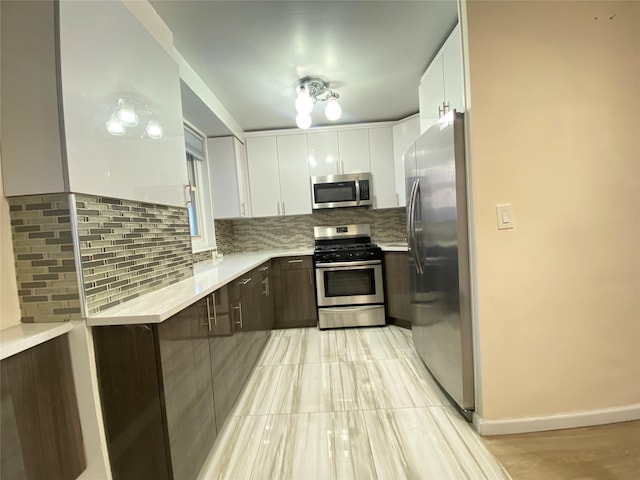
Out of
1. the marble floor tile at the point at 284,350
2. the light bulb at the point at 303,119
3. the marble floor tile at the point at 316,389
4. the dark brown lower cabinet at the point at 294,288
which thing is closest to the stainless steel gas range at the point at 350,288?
the dark brown lower cabinet at the point at 294,288

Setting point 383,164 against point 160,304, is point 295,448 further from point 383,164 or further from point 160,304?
point 383,164

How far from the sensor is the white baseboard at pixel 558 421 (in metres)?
1.55

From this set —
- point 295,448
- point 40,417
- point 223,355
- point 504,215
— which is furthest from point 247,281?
point 504,215

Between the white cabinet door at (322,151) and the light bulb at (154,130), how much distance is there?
7.50ft

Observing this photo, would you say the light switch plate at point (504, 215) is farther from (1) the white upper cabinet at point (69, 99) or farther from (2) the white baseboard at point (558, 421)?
(1) the white upper cabinet at point (69, 99)

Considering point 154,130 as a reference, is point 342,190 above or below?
below

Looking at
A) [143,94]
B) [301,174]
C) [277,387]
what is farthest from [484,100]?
[301,174]

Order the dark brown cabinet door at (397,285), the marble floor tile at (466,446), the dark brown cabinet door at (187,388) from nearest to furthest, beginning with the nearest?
1. the dark brown cabinet door at (187,388)
2. the marble floor tile at (466,446)
3. the dark brown cabinet door at (397,285)

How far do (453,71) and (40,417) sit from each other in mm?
2583

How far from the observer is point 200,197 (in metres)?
3.38

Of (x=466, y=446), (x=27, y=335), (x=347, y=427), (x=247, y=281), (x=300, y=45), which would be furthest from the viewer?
(x=247, y=281)

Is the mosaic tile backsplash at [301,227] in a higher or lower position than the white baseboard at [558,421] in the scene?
higher

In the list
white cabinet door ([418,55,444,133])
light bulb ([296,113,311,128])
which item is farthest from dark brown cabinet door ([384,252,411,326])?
light bulb ([296,113,311,128])

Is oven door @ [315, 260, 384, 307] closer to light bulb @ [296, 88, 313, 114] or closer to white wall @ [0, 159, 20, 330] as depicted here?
light bulb @ [296, 88, 313, 114]
